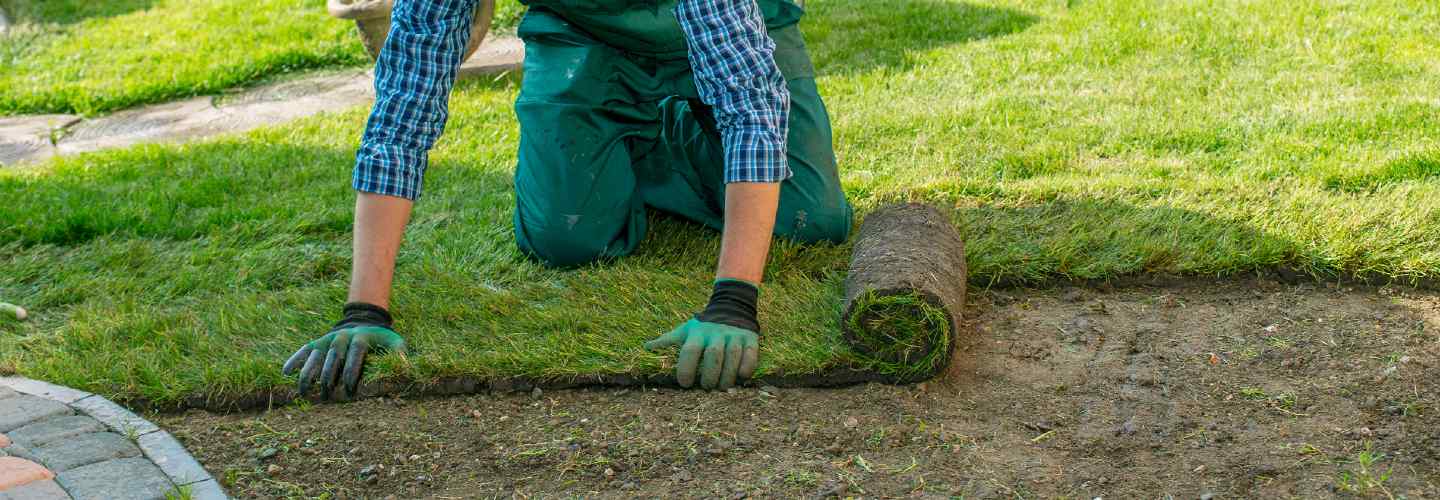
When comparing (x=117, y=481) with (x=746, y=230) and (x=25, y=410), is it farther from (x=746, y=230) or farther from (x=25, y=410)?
(x=746, y=230)

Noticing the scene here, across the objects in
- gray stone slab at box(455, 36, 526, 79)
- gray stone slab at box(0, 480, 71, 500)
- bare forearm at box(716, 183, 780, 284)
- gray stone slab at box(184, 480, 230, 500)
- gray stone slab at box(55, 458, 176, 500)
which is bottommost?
gray stone slab at box(455, 36, 526, 79)

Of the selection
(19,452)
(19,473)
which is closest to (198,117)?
(19,452)

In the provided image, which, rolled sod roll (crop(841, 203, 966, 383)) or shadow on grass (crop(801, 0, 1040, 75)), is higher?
rolled sod roll (crop(841, 203, 966, 383))

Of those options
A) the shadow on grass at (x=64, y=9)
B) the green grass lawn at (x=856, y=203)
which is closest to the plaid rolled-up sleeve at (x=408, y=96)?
the green grass lawn at (x=856, y=203)

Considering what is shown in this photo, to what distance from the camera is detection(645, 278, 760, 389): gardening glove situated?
9.54 feet

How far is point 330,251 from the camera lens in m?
4.07

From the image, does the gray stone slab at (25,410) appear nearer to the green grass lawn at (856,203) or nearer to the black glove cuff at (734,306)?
the green grass lawn at (856,203)

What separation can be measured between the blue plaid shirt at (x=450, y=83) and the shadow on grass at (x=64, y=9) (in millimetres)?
6478

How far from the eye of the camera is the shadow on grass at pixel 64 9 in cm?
864

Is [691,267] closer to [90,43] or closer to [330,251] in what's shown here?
[330,251]

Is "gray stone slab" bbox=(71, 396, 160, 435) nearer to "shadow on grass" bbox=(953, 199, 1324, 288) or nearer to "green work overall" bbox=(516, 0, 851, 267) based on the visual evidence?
"green work overall" bbox=(516, 0, 851, 267)

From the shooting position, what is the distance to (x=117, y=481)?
2535 millimetres

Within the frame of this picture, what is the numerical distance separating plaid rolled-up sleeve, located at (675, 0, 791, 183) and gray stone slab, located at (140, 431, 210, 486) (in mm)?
1322

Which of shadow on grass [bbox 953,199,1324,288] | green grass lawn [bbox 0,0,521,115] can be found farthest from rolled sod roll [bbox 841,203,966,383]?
green grass lawn [bbox 0,0,521,115]
